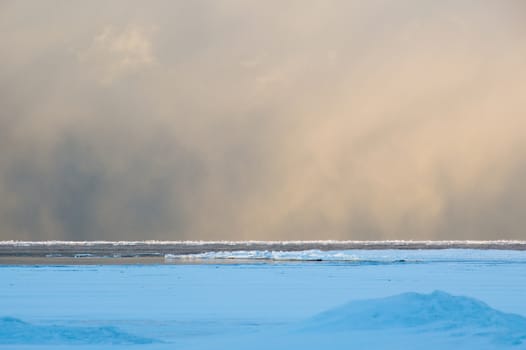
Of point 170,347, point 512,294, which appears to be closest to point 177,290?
point 512,294

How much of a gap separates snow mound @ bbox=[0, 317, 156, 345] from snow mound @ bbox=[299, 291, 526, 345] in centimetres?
294

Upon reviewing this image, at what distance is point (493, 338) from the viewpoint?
13227 mm

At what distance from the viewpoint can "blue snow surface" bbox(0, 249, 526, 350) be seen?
43.8 feet

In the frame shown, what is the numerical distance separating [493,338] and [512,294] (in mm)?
8927

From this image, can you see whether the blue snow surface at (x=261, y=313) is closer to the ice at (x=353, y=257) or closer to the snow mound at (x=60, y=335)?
the snow mound at (x=60, y=335)

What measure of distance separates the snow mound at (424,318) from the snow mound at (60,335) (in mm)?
2936

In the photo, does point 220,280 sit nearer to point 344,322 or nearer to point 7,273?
point 7,273

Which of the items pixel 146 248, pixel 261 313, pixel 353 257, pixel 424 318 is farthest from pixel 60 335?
pixel 146 248

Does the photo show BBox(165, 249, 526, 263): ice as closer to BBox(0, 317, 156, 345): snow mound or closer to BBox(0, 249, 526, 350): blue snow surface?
BBox(0, 249, 526, 350): blue snow surface

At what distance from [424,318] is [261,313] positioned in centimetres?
391

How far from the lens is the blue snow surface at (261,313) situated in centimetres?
1336

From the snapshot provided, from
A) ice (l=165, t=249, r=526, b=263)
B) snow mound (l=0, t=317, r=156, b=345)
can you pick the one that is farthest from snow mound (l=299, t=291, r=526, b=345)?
ice (l=165, t=249, r=526, b=263)

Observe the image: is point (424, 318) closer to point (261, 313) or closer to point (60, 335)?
point (261, 313)

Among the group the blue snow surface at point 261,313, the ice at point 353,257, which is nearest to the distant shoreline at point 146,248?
the ice at point 353,257
